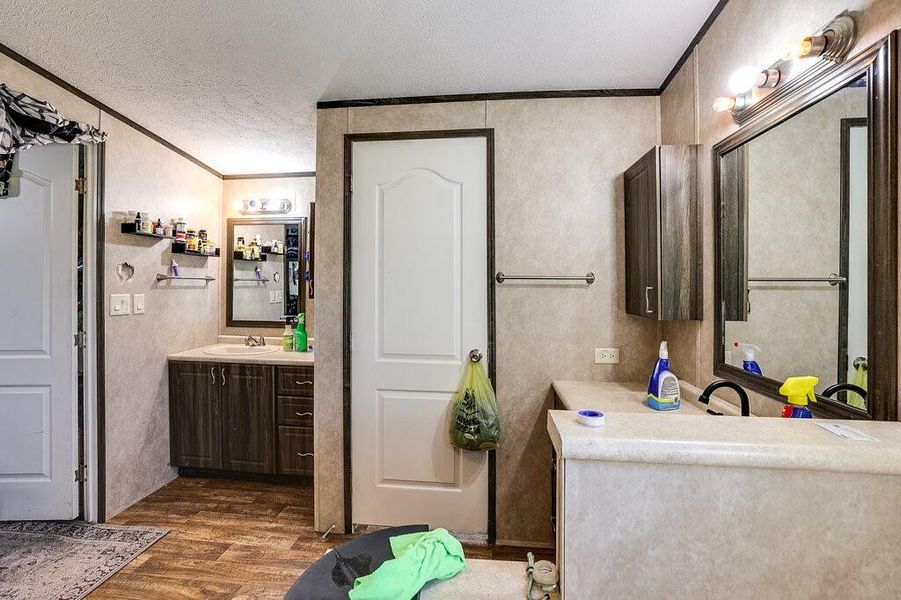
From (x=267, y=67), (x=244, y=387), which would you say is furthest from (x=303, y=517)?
(x=267, y=67)

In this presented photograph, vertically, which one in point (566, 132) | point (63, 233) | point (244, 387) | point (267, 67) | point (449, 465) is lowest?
point (449, 465)

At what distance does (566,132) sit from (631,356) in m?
1.26

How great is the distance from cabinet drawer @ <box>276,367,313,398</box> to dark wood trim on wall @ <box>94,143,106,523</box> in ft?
3.21

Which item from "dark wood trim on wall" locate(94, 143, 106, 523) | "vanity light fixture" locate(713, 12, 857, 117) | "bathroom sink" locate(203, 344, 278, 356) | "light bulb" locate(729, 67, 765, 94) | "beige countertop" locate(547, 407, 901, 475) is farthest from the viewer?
"bathroom sink" locate(203, 344, 278, 356)

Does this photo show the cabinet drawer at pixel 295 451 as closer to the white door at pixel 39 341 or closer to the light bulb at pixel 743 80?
the white door at pixel 39 341

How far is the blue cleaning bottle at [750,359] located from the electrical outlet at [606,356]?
28.7 inches

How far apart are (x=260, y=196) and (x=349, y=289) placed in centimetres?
188

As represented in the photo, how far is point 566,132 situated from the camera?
2.24 meters

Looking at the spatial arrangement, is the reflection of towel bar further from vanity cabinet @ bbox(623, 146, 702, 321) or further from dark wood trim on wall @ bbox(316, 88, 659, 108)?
dark wood trim on wall @ bbox(316, 88, 659, 108)

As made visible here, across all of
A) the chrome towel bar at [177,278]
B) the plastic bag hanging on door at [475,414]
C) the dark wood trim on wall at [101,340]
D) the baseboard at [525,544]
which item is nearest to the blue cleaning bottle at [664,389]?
the plastic bag hanging on door at [475,414]

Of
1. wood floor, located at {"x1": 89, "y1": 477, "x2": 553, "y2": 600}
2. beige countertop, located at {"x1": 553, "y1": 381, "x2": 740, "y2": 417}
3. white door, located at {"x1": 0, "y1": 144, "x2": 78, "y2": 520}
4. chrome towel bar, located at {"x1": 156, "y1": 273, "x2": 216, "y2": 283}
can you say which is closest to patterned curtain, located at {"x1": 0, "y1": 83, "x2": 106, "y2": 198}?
white door, located at {"x1": 0, "y1": 144, "x2": 78, "y2": 520}

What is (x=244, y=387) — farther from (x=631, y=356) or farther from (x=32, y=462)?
(x=631, y=356)

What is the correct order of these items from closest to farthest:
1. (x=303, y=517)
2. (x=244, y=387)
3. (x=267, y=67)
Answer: (x=267, y=67) → (x=303, y=517) → (x=244, y=387)

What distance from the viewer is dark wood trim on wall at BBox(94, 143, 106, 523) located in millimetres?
2404
